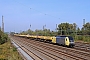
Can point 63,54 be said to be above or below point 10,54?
above

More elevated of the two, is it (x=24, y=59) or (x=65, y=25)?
(x=65, y=25)

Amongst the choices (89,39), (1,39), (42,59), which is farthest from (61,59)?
(1,39)

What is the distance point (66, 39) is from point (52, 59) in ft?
43.6

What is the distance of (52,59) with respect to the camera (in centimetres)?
1928

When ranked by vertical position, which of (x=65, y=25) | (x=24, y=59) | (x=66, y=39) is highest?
(x=65, y=25)

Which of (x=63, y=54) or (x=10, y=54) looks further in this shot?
(x=10, y=54)

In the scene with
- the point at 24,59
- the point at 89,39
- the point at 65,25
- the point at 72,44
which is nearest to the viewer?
the point at 24,59

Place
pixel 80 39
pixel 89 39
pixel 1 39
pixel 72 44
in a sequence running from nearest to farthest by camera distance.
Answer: pixel 72 44 → pixel 89 39 → pixel 80 39 → pixel 1 39

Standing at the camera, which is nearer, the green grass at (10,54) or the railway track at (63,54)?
the railway track at (63,54)

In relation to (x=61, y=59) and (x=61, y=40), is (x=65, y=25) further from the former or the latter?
(x=61, y=59)

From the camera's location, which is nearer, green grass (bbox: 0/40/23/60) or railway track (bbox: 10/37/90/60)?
railway track (bbox: 10/37/90/60)

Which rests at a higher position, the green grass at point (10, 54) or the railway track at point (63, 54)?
the railway track at point (63, 54)

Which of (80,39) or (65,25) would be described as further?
(65,25)

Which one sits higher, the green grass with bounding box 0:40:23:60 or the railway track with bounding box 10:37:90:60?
the railway track with bounding box 10:37:90:60
